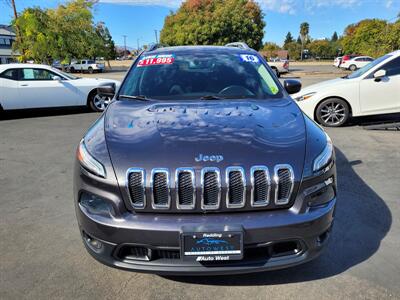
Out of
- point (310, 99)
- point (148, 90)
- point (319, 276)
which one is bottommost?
point (319, 276)

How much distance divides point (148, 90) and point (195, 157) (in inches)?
64.4

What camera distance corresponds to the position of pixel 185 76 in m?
3.90

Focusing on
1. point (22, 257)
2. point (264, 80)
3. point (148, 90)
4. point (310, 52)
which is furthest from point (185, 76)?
point (310, 52)

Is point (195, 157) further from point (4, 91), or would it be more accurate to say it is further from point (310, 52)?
point (310, 52)

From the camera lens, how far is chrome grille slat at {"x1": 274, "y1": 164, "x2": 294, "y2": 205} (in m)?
2.26

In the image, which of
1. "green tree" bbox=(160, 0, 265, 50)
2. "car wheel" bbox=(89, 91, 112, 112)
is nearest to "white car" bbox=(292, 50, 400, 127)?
"car wheel" bbox=(89, 91, 112, 112)

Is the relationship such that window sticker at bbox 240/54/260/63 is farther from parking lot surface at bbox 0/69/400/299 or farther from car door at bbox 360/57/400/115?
car door at bbox 360/57/400/115

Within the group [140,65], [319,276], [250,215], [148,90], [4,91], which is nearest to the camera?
[250,215]

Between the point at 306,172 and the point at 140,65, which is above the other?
the point at 140,65

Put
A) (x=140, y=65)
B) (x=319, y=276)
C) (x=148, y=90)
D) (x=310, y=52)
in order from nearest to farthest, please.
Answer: (x=319, y=276) → (x=148, y=90) → (x=140, y=65) → (x=310, y=52)

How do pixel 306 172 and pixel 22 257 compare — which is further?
pixel 22 257

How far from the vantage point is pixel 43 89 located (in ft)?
32.2

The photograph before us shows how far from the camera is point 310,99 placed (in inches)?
317

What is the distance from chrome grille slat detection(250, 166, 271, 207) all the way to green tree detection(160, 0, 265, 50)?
37147 millimetres
